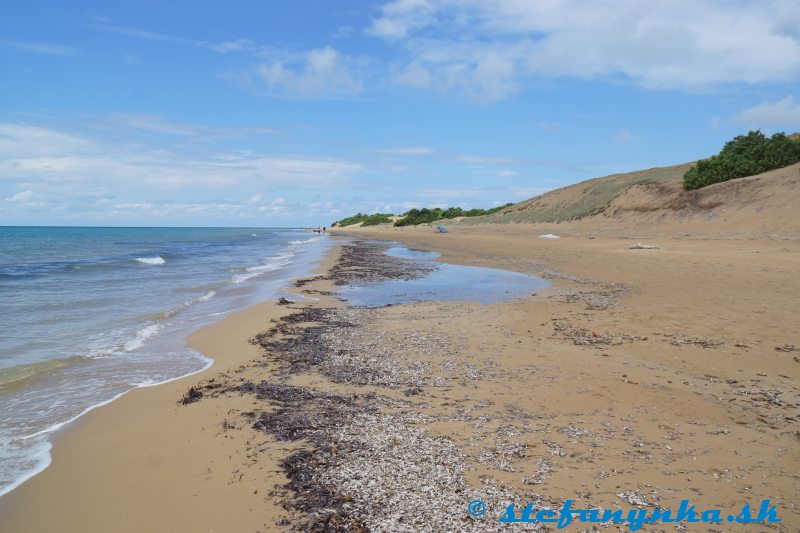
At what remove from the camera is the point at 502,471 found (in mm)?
4016

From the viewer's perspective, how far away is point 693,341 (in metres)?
8.13

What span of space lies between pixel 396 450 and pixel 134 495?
2.28m

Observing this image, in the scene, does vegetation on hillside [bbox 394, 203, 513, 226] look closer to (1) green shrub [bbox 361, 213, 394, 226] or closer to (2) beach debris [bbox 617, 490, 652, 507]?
(1) green shrub [bbox 361, 213, 394, 226]

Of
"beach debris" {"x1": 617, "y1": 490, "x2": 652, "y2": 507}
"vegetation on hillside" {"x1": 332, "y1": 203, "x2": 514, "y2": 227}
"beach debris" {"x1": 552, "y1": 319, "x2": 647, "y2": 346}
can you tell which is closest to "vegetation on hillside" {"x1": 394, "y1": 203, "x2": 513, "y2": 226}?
"vegetation on hillside" {"x1": 332, "y1": 203, "x2": 514, "y2": 227}

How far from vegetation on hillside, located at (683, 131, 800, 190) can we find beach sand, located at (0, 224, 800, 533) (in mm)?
32052

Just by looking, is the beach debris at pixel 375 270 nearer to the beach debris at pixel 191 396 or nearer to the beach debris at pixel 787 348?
the beach debris at pixel 191 396

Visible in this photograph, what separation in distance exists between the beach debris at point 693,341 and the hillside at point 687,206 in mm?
19041

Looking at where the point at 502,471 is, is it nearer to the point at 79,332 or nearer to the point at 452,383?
the point at 452,383

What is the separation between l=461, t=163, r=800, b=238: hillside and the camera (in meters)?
26.0

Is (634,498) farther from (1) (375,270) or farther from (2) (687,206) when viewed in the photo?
(2) (687,206)

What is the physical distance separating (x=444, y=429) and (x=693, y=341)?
5.63 m

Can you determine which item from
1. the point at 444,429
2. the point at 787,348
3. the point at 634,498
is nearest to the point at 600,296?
the point at 787,348

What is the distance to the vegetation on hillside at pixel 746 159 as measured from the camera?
113ft

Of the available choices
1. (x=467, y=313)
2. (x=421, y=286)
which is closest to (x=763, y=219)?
(x=421, y=286)
